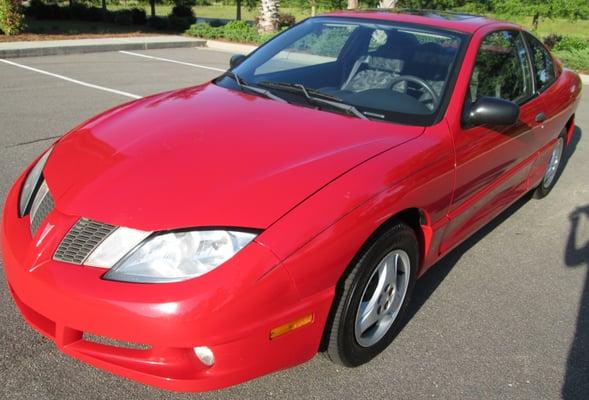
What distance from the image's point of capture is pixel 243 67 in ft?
12.2

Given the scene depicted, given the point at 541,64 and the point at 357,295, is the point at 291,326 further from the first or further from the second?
the point at 541,64

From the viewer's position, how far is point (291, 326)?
210 cm

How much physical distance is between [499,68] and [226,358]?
2653mm

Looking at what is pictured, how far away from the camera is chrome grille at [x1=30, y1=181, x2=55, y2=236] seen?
2.32m

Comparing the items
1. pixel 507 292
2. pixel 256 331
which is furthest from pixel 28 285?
pixel 507 292

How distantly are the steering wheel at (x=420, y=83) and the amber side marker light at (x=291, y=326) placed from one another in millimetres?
1456

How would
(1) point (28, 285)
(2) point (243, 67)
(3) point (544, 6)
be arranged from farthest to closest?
(3) point (544, 6) → (2) point (243, 67) → (1) point (28, 285)

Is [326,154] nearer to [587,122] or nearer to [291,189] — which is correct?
[291,189]

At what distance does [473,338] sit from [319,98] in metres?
1.57

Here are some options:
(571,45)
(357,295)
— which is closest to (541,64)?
(357,295)

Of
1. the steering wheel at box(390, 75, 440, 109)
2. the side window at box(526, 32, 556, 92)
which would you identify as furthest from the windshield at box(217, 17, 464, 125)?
the side window at box(526, 32, 556, 92)

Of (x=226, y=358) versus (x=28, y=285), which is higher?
(x=28, y=285)

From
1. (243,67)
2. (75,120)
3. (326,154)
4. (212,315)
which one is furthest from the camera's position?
(75,120)

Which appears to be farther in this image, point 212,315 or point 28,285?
point 28,285
